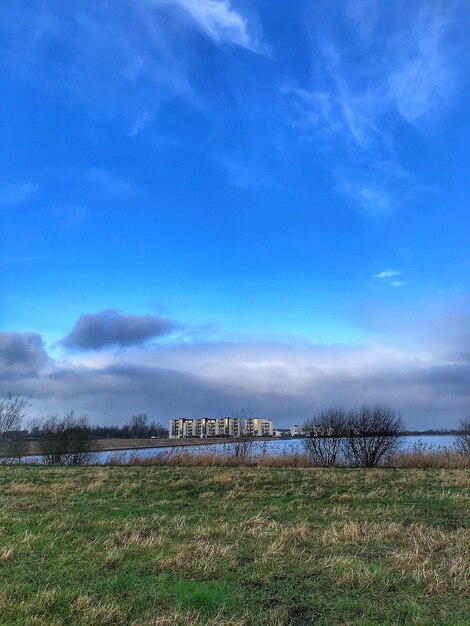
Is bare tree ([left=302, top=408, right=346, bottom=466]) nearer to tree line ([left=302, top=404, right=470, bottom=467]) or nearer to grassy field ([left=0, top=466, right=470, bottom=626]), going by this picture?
tree line ([left=302, top=404, right=470, bottom=467])

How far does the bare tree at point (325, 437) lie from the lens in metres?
38.5

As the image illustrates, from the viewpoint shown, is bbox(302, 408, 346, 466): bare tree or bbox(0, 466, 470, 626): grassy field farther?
bbox(302, 408, 346, 466): bare tree

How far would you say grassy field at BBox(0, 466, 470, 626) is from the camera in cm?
548

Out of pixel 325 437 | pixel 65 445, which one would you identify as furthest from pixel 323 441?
pixel 65 445

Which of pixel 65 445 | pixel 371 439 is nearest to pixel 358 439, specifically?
pixel 371 439

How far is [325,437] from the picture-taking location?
135 ft

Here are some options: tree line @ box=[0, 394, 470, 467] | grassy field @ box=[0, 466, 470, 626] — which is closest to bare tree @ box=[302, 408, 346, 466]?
tree line @ box=[0, 394, 470, 467]

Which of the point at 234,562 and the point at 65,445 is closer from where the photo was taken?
the point at 234,562

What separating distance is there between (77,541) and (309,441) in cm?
3307

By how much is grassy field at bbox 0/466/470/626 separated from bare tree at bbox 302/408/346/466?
81.1 ft

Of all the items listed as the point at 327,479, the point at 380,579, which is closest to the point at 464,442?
the point at 327,479

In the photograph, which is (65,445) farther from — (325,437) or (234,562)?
(234,562)

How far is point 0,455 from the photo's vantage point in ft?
148

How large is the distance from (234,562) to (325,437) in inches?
1390
